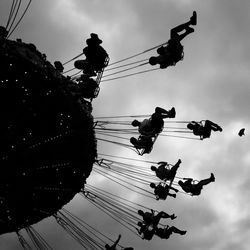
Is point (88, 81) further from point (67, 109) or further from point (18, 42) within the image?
point (18, 42)

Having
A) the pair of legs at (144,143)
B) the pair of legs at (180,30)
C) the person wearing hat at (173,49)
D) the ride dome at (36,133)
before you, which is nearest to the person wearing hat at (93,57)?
the ride dome at (36,133)

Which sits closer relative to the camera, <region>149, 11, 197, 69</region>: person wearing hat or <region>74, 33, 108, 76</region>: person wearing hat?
<region>74, 33, 108, 76</region>: person wearing hat

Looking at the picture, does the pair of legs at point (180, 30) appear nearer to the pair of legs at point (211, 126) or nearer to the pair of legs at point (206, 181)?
the pair of legs at point (211, 126)

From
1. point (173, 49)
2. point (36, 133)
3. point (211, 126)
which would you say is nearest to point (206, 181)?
point (211, 126)

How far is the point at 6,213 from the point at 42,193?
3.82 ft

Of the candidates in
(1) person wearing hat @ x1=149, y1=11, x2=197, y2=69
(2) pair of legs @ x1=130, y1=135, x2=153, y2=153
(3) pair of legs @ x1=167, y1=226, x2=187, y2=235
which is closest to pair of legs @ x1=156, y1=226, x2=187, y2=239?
(3) pair of legs @ x1=167, y1=226, x2=187, y2=235

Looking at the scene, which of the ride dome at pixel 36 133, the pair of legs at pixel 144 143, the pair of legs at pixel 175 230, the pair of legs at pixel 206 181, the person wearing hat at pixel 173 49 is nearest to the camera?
the ride dome at pixel 36 133

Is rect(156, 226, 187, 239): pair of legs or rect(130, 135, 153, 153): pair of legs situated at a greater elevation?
rect(130, 135, 153, 153): pair of legs

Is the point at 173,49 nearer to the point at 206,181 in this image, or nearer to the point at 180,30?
the point at 180,30

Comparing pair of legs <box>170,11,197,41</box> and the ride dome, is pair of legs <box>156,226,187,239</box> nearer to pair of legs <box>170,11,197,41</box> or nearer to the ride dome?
the ride dome

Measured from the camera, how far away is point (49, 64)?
405 inches

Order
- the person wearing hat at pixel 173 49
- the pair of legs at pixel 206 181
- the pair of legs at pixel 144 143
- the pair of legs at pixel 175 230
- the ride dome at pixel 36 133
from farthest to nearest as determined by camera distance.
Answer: the pair of legs at pixel 175 230 → the pair of legs at pixel 206 181 → the pair of legs at pixel 144 143 → the person wearing hat at pixel 173 49 → the ride dome at pixel 36 133

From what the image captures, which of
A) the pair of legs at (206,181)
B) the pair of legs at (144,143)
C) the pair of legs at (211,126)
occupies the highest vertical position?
the pair of legs at (211,126)

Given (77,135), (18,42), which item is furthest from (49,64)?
(77,135)
